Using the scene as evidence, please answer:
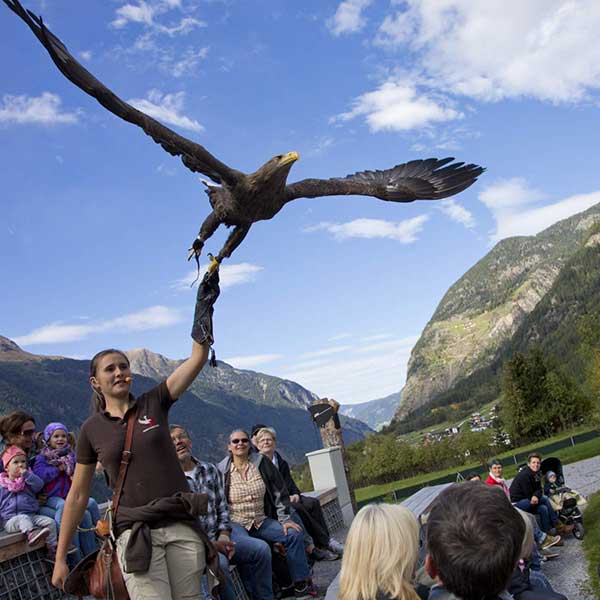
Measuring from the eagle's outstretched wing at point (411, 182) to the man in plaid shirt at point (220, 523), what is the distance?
14.8 feet

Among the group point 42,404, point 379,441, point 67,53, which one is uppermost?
point 42,404

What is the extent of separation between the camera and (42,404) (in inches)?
7603

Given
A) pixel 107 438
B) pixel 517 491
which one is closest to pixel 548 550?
pixel 517 491

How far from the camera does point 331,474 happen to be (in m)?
9.54

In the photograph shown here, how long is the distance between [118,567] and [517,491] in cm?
Result: 521

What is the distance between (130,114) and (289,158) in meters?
1.58

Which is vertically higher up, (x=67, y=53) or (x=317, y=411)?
(x=67, y=53)

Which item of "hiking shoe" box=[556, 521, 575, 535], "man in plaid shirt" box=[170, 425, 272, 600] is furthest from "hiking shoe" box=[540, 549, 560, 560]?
"man in plaid shirt" box=[170, 425, 272, 600]

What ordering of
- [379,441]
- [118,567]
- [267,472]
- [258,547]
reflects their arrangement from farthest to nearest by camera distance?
1. [379,441]
2. [267,472]
3. [258,547]
4. [118,567]

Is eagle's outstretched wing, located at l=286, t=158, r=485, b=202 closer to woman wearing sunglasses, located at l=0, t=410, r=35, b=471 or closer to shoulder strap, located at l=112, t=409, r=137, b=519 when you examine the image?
woman wearing sunglasses, located at l=0, t=410, r=35, b=471

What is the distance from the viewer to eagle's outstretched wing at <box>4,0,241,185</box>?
5430mm

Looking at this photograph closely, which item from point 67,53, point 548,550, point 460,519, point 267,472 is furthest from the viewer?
point 548,550

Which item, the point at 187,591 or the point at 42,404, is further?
the point at 42,404

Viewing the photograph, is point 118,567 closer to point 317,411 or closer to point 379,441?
point 317,411
